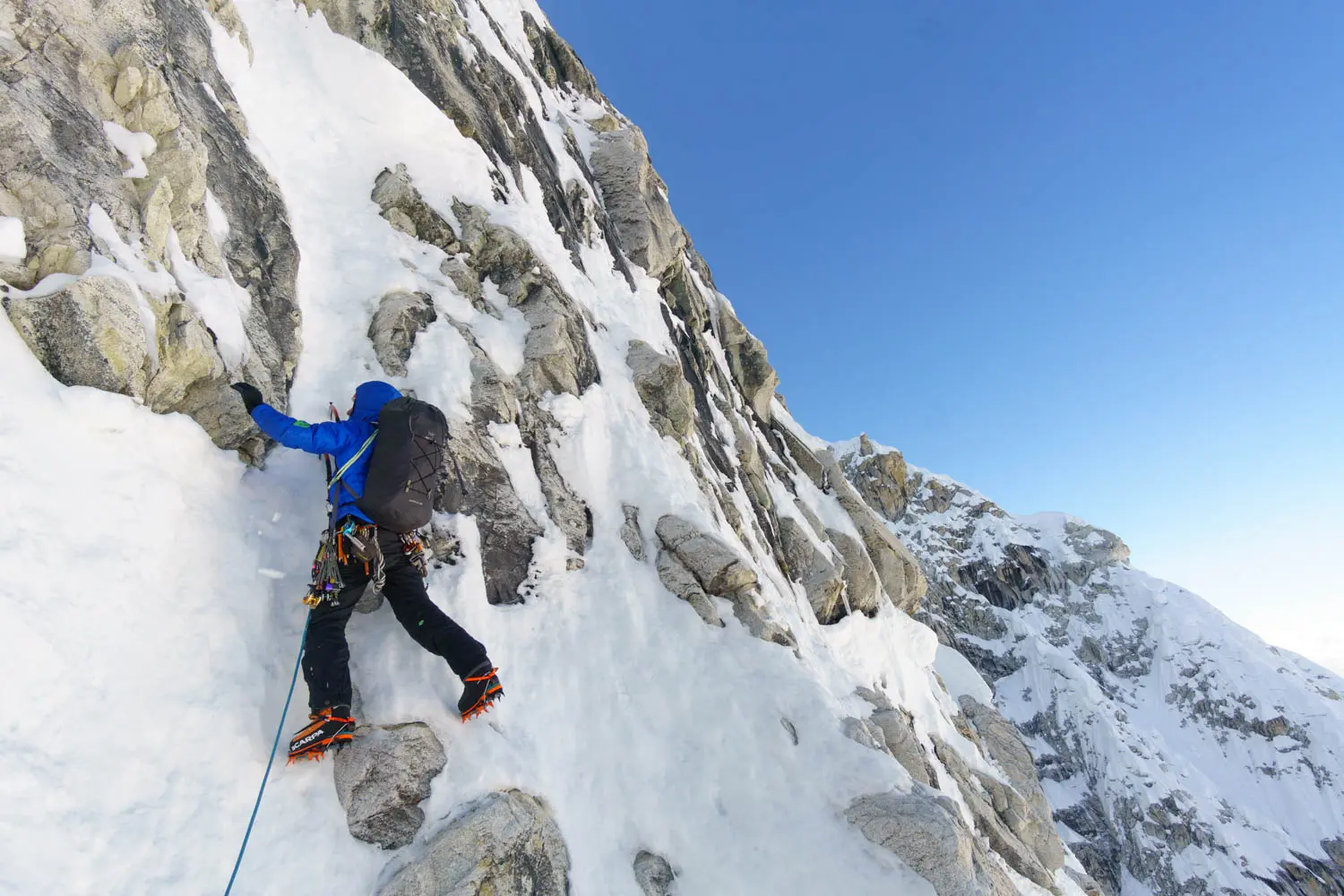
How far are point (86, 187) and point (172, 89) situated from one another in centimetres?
286

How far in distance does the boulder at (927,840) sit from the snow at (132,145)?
10.5 m

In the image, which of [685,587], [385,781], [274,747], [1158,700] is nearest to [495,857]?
[385,781]

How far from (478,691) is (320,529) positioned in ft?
8.12

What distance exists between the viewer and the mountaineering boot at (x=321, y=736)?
4828 millimetres

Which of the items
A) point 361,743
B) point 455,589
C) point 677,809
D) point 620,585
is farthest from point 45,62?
point 677,809

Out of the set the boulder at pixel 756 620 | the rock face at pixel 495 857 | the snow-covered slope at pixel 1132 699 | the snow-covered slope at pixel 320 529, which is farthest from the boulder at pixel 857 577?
the snow-covered slope at pixel 1132 699

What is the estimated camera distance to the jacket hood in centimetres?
647

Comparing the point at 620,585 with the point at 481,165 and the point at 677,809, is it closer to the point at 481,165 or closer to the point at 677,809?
the point at 677,809

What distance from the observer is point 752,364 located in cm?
2661

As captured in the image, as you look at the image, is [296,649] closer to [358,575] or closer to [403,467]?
[358,575]

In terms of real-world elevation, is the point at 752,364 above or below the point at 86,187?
above

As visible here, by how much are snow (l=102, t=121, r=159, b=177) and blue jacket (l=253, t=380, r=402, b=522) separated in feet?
10.7

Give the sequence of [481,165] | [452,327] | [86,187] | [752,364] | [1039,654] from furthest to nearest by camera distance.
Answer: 1. [1039,654]
2. [752,364]
3. [481,165]
4. [452,327]
5. [86,187]

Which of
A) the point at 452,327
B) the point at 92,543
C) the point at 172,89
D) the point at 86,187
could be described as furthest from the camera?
the point at 452,327
